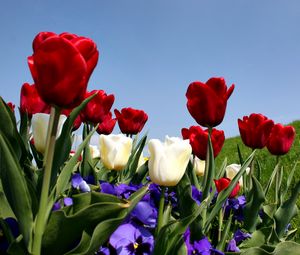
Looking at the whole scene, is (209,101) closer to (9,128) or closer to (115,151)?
(115,151)

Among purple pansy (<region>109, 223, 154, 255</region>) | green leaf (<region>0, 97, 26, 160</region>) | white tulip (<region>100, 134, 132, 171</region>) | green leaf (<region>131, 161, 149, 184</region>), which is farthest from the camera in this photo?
green leaf (<region>131, 161, 149, 184</region>)

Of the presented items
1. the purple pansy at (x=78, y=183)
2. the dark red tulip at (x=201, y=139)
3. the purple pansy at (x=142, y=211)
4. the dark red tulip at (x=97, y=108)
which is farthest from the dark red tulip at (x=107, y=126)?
the purple pansy at (x=142, y=211)

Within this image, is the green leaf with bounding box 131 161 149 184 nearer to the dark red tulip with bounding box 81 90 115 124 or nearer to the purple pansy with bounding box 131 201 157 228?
the dark red tulip with bounding box 81 90 115 124

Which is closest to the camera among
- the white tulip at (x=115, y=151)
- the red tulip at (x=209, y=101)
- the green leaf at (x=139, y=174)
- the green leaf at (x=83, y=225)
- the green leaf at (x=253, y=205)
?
the green leaf at (x=83, y=225)

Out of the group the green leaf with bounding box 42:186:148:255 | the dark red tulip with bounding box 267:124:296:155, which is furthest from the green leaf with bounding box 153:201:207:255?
the dark red tulip with bounding box 267:124:296:155

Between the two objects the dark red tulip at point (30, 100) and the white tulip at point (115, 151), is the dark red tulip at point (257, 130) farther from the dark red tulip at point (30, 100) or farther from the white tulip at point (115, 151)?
the dark red tulip at point (30, 100)

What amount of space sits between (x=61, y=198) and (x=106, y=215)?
1.69 ft

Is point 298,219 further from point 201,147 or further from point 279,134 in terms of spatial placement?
point 201,147

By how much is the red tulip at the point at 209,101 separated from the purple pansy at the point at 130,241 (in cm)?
60

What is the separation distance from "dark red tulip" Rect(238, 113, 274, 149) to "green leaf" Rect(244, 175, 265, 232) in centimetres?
28

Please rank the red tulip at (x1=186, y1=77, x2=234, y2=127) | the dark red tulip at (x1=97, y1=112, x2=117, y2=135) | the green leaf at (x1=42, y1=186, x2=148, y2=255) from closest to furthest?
the green leaf at (x1=42, y1=186, x2=148, y2=255), the red tulip at (x1=186, y1=77, x2=234, y2=127), the dark red tulip at (x1=97, y1=112, x2=117, y2=135)

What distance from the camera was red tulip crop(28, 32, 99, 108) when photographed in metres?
1.04

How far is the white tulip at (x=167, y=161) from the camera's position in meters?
1.50

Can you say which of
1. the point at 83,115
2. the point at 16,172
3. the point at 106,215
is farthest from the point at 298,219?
the point at 16,172
